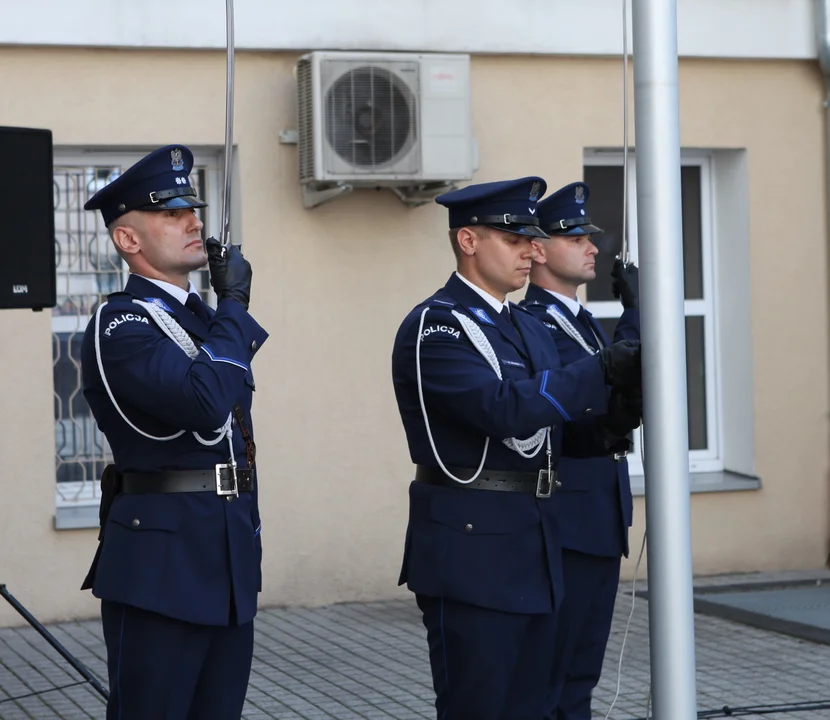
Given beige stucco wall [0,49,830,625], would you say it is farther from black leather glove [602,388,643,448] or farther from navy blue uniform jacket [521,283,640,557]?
black leather glove [602,388,643,448]

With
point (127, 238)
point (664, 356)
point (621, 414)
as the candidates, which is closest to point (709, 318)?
point (621, 414)

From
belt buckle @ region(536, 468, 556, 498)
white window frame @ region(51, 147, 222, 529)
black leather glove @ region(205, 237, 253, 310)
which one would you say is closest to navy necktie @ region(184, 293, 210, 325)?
black leather glove @ region(205, 237, 253, 310)

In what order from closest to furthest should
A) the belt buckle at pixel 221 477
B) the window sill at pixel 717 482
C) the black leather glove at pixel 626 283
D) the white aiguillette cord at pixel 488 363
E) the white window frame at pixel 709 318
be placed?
the belt buckle at pixel 221 477
the white aiguillette cord at pixel 488 363
the black leather glove at pixel 626 283
the window sill at pixel 717 482
the white window frame at pixel 709 318

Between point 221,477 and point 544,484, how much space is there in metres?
0.85

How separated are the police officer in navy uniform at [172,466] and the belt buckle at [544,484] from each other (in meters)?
0.73

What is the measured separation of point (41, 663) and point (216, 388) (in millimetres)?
3317

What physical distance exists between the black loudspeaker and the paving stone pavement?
5.11 feet

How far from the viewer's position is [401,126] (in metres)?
6.82

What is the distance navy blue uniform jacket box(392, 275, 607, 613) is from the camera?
136 inches

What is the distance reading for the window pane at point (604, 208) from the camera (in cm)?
788

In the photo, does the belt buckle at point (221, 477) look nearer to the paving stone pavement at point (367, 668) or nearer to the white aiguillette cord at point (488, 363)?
the white aiguillette cord at point (488, 363)

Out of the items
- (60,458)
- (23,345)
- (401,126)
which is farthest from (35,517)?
(401,126)

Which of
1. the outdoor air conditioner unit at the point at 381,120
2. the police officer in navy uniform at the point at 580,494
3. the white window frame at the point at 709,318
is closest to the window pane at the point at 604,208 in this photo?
the white window frame at the point at 709,318

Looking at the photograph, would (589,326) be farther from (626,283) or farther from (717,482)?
(717,482)
